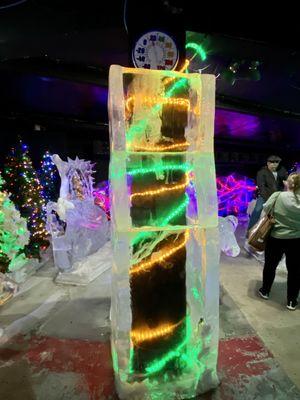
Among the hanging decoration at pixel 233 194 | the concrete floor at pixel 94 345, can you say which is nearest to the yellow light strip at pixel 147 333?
the concrete floor at pixel 94 345

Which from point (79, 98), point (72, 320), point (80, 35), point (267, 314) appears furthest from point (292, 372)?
point (79, 98)

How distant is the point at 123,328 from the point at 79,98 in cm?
700

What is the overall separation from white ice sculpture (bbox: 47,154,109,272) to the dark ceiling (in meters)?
2.24

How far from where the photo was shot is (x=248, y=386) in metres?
2.63

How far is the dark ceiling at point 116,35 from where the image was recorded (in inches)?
179

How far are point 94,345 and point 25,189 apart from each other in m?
4.10

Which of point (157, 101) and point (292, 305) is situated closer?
point (157, 101)

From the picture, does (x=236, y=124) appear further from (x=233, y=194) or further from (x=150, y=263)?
(x=150, y=263)

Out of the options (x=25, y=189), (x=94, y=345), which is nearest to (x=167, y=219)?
(x=94, y=345)

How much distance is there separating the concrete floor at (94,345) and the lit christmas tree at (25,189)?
66.0 inches

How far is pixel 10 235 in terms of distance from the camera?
435cm

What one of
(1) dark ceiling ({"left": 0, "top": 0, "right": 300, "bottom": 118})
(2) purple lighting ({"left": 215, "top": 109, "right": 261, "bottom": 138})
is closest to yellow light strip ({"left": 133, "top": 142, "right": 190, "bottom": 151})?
(1) dark ceiling ({"left": 0, "top": 0, "right": 300, "bottom": 118})

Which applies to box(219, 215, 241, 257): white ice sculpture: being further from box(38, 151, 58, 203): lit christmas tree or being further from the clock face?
box(38, 151, 58, 203): lit christmas tree

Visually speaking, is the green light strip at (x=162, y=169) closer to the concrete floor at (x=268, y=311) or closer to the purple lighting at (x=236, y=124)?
the concrete floor at (x=268, y=311)
